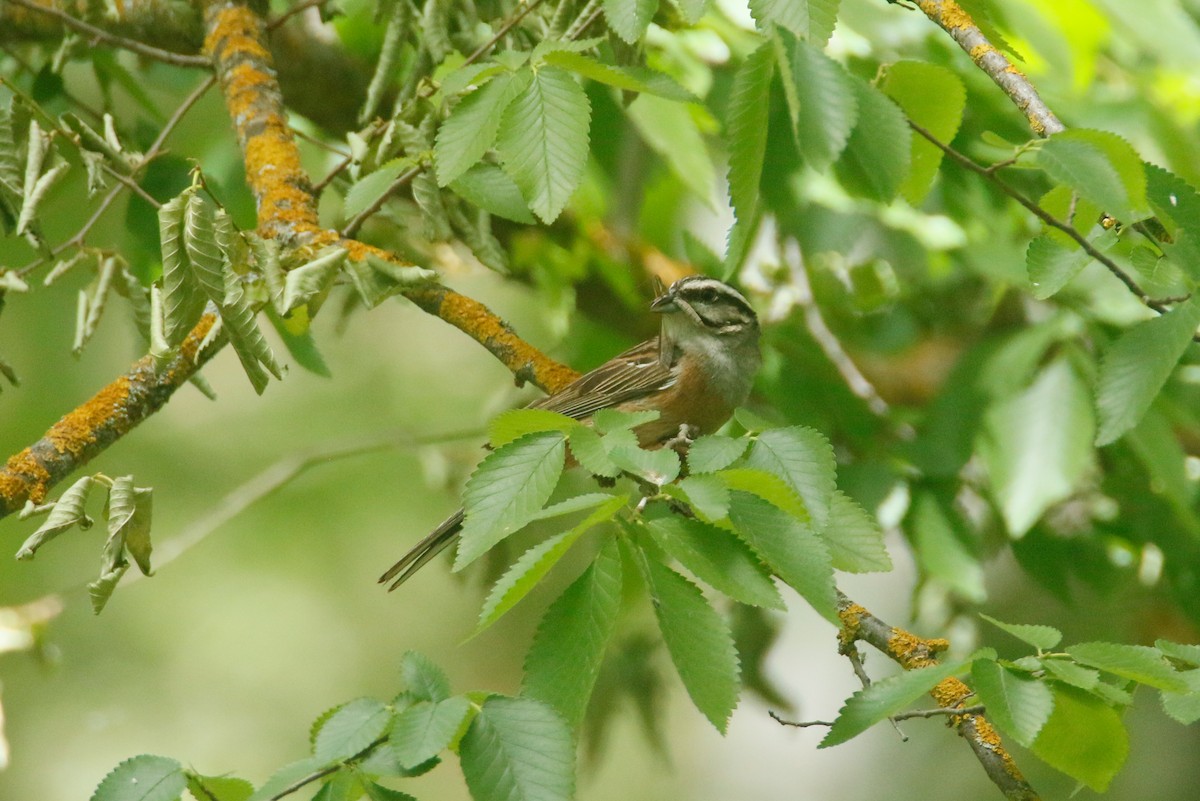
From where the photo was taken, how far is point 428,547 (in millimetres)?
3660

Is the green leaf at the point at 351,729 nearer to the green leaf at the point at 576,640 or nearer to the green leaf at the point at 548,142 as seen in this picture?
the green leaf at the point at 576,640

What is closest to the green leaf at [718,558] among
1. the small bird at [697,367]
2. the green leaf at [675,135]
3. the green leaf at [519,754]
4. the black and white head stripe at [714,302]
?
the green leaf at [519,754]

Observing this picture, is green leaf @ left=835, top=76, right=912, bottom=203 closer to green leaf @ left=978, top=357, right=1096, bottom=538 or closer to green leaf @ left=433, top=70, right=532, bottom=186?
green leaf @ left=433, top=70, right=532, bottom=186

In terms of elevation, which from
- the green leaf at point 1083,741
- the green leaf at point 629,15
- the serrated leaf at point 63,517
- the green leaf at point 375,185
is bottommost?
the green leaf at point 1083,741

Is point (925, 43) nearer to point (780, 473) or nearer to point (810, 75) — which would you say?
point (810, 75)

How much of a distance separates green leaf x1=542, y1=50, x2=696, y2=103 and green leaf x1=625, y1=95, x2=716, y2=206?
4.34 feet

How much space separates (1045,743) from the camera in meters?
2.22

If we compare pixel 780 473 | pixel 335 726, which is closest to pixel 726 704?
pixel 780 473

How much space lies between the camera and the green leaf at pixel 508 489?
2.01 metres

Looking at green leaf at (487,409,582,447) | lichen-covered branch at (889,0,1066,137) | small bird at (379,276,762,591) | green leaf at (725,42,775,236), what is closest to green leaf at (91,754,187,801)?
green leaf at (487,409,582,447)

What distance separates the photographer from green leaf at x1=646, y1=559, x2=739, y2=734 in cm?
195

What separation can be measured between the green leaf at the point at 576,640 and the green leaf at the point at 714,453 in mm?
217

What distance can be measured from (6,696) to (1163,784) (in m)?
8.14

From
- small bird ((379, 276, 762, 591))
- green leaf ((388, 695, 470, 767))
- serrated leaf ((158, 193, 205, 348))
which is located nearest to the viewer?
green leaf ((388, 695, 470, 767))
